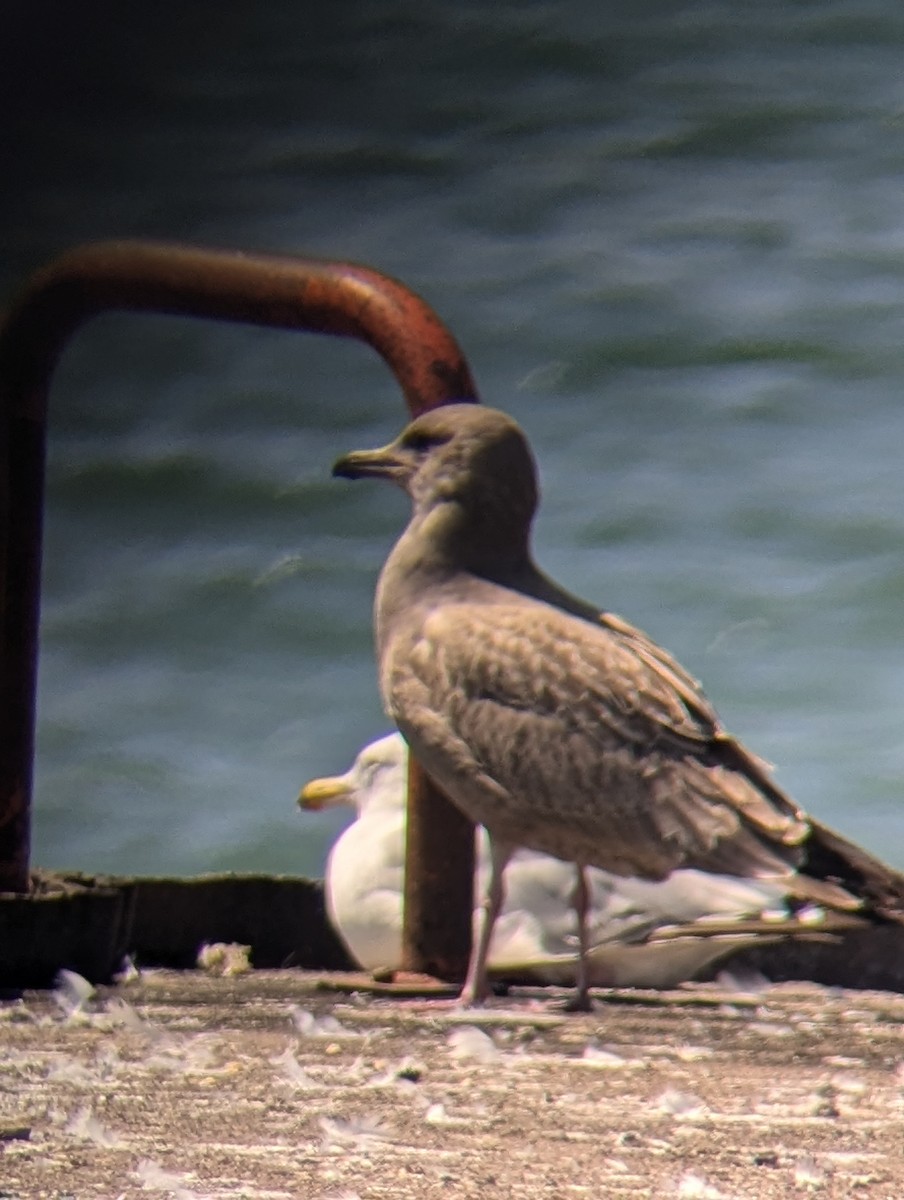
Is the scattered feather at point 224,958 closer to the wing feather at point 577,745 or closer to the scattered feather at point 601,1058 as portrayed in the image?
the wing feather at point 577,745

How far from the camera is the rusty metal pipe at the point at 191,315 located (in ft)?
9.10

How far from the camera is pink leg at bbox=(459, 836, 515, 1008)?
2.67 m

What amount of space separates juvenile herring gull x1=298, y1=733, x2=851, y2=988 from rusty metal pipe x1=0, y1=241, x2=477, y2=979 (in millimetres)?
181

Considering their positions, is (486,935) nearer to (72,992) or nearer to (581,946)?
(581,946)

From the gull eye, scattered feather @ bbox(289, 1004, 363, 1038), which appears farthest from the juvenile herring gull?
the gull eye

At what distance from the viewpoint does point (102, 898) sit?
2.70m

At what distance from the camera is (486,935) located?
8.94 ft

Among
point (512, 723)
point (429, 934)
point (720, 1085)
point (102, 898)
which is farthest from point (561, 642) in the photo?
point (720, 1085)

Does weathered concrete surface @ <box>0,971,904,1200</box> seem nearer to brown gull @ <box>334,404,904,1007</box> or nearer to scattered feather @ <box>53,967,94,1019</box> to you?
scattered feather @ <box>53,967,94,1019</box>

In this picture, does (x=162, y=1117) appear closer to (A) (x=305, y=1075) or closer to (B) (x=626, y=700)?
(A) (x=305, y=1075)

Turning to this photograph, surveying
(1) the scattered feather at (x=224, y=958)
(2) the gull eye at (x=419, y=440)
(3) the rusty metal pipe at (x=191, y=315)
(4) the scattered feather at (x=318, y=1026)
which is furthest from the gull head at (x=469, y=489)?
(4) the scattered feather at (x=318, y=1026)

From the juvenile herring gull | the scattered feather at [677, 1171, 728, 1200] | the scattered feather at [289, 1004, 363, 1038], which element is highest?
the juvenile herring gull

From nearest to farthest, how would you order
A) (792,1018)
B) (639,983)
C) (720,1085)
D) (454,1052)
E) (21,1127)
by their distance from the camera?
(21,1127)
(720,1085)
(454,1052)
(792,1018)
(639,983)

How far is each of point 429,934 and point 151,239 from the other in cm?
103
